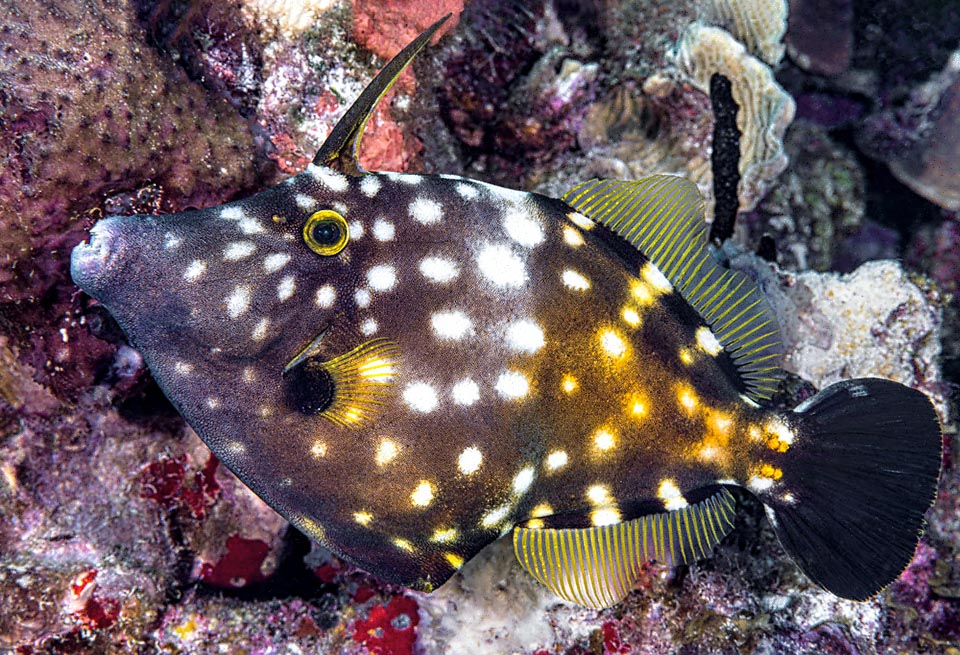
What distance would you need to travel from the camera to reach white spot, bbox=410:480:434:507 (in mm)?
1919

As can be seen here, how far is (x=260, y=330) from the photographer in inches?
71.3

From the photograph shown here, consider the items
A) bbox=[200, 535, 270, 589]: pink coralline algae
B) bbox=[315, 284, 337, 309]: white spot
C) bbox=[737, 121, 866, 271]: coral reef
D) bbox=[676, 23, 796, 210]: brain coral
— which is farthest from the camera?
bbox=[737, 121, 866, 271]: coral reef

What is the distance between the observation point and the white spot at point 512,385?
1893mm

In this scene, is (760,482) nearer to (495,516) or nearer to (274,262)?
(495,516)

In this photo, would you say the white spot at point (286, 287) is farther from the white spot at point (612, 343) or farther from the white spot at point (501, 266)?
the white spot at point (612, 343)

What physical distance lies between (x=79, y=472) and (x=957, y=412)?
4438 millimetres

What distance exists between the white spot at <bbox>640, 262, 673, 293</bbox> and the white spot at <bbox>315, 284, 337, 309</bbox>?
1.04 m

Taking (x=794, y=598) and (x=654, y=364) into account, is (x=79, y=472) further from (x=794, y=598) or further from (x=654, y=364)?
(x=794, y=598)

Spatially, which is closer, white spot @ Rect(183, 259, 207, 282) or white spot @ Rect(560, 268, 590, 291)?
white spot @ Rect(183, 259, 207, 282)

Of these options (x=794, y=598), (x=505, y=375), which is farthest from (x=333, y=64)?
(x=794, y=598)

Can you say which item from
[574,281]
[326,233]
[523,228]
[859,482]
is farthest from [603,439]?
[326,233]

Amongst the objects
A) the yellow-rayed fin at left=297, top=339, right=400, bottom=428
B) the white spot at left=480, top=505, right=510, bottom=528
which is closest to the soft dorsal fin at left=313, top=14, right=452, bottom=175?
the yellow-rayed fin at left=297, top=339, right=400, bottom=428

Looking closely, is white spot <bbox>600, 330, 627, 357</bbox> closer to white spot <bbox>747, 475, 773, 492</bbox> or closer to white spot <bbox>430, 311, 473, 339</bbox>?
white spot <bbox>430, 311, 473, 339</bbox>

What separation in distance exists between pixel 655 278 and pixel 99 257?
5.72 feet
